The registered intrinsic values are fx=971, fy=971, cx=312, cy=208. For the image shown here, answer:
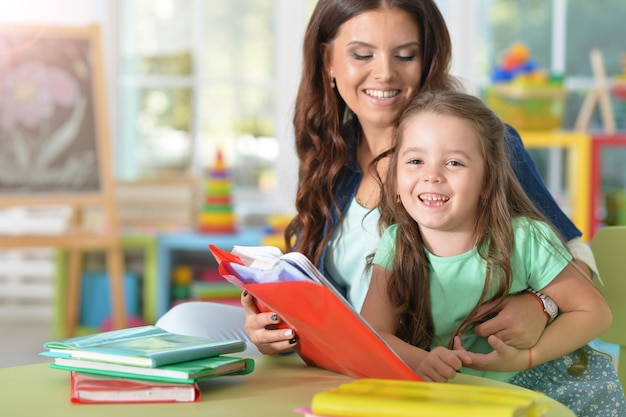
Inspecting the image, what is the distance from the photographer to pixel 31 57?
3680 millimetres

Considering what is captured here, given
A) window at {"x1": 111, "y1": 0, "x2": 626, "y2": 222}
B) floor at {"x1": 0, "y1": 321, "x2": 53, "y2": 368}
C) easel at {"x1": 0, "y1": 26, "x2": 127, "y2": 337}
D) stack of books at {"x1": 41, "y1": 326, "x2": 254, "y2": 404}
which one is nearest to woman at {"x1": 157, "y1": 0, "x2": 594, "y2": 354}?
stack of books at {"x1": 41, "y1": 326, "x2": 254, "y2": 404}

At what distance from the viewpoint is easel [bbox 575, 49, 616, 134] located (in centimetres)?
374

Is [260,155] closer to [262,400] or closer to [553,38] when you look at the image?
[553,38]

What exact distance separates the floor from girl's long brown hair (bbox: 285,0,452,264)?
1.61 metres

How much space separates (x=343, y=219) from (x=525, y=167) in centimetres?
38

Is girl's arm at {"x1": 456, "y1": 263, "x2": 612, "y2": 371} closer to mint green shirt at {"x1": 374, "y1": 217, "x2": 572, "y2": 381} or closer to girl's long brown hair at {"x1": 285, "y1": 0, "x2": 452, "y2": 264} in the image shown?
mint green shirt at {"x1": 374, "y1": 217, "x2": 572, "y2": 381}

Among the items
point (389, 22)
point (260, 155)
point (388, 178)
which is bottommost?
point (260, 155)

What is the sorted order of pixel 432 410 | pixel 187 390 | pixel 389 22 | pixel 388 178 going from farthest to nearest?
1. pixel 389 22
2. pixel 388 178
3. pixel 187 390
4. pixel 432 410

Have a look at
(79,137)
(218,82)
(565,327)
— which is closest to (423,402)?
(565,327)

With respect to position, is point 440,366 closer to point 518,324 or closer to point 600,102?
point 518,324

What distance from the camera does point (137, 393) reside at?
111 centimetres

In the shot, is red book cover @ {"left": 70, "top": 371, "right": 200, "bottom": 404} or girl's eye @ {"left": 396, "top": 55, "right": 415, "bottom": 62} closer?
red book cover @ {"left": 70, "top": 371, "right": 200, "bottom": 404}

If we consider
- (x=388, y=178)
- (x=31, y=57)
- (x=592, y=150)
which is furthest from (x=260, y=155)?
(x=388, y=178)

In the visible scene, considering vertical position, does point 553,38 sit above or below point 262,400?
above
